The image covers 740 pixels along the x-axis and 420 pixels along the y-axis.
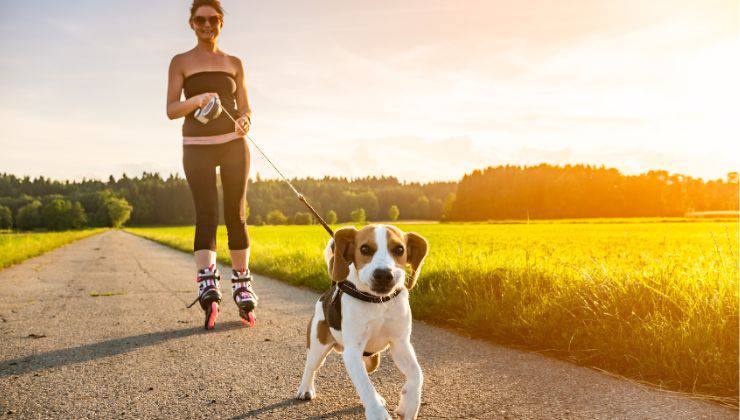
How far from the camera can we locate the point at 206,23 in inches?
196

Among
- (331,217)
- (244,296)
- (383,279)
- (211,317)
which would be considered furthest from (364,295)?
(331,217)

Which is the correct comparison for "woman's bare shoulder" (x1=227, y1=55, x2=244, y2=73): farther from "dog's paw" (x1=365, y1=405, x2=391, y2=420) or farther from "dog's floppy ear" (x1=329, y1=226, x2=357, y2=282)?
"dog's paw" (x1=365, y1=405, x2=391, y2=420)

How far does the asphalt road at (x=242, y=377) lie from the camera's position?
2.91 meters

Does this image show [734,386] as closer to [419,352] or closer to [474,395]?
[474,395]

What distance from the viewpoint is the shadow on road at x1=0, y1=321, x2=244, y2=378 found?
12.4 feet

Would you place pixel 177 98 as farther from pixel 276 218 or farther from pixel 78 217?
pixel 78 217

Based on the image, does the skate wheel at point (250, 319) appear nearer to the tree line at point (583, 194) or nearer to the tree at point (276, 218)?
the tree line at point (583, 194)

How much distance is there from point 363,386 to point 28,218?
5749 inches

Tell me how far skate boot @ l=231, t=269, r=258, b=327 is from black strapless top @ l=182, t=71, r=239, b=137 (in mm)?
1458

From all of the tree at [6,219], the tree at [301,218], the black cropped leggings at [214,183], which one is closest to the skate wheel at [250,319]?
the black cropped leggings at [214,183]

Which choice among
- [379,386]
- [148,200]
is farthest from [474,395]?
[148,200]

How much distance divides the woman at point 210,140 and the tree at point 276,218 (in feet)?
287

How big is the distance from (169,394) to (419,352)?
1972 mm

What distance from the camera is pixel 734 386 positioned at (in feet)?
10.7
